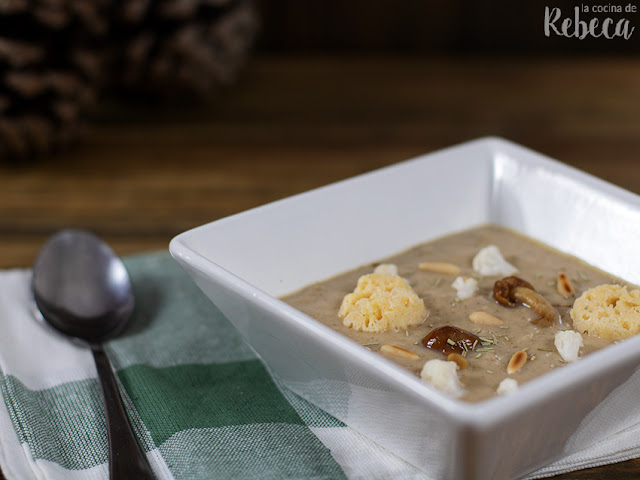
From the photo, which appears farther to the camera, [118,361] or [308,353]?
[118,361]

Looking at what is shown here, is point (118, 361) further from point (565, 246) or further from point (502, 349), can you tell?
point (565, 246)

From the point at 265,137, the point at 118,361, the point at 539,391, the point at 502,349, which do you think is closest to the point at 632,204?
the point at 502,349

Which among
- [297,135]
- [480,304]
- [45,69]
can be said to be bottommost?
[297,135]

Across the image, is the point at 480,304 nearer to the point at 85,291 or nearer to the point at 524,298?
the point at 524,298

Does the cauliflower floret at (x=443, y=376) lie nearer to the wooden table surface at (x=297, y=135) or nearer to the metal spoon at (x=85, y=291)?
the metal spoon at (x=85, y=291)

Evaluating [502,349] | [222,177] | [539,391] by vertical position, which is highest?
[539,391]

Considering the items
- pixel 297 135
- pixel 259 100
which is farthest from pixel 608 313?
pixel 259 100
